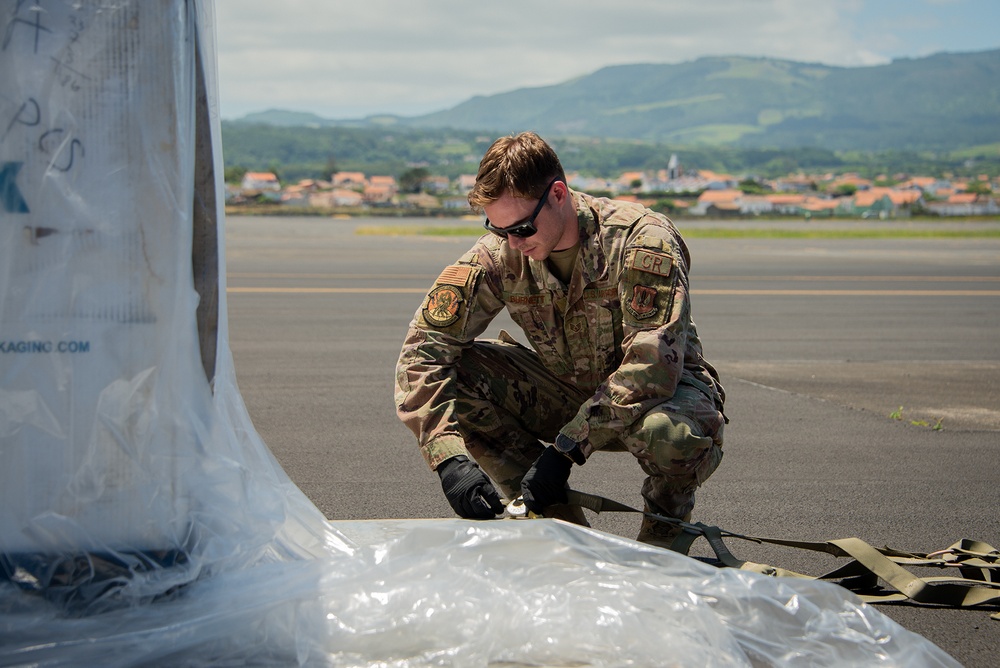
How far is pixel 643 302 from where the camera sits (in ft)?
9.87

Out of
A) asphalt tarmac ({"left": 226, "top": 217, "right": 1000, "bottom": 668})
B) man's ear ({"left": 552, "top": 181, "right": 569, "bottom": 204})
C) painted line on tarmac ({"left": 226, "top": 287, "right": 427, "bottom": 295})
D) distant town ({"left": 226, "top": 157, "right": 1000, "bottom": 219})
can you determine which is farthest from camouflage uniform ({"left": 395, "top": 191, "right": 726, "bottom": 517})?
distant town ({"left": 226, "top": 157, "right": 1000, "bottom": 219})

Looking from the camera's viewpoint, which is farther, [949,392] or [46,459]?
[949,392]

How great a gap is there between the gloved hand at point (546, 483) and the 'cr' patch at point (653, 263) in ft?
2.00

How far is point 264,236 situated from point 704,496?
22421 millimetres

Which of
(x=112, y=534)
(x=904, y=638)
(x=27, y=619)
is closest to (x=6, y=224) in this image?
(x=112, y=534)

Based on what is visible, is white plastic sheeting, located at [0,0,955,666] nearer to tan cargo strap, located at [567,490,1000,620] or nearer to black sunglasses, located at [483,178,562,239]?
tan cargo strap, located at [567,490,1000,620]

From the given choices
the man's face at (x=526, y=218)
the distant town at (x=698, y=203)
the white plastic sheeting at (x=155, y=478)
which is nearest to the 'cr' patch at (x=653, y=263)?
the man's face at (x=526, y=218)

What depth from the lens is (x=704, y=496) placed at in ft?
12.4

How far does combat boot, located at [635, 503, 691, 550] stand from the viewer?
9.91ft

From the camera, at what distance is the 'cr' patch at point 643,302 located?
2998 millimetres

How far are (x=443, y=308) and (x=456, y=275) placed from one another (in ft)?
0.44

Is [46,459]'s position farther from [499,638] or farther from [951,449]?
[951,449]

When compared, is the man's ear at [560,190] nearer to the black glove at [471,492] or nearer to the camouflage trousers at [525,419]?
the camouflage trousers at [525,419]

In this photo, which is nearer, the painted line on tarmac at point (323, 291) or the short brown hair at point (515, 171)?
the short brown hair at point (515, 171)
